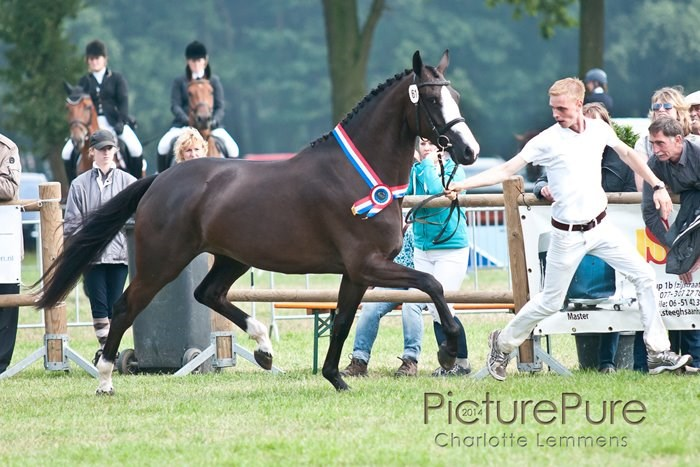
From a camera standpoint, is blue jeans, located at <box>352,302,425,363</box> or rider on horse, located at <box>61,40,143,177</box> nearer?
blue jeans, located at <box>352,302,425,363</box>

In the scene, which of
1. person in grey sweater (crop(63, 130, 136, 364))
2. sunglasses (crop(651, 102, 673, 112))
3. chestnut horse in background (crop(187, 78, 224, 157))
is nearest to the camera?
sunglasses (crop(651, 102, 673, 112))

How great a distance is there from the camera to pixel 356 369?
10.6m

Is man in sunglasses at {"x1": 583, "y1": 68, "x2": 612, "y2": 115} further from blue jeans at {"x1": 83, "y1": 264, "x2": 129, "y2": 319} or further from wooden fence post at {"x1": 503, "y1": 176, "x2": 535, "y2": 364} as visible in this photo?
blue jeans at {"x1": 83, "y1": 264, "x2": 129, "y2": 319}

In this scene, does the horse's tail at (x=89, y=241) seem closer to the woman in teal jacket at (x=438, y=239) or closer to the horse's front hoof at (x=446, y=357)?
the woman in teal jacket at (x=438, y=239)

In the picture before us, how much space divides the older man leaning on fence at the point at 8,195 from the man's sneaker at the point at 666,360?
215 inches

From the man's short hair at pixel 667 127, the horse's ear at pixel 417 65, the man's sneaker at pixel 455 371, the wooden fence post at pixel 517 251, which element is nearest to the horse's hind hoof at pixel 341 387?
the man's sneaker at pixel 455 371

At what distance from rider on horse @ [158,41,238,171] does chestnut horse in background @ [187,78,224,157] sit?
11 centimetres

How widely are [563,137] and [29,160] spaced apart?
32.5 meters

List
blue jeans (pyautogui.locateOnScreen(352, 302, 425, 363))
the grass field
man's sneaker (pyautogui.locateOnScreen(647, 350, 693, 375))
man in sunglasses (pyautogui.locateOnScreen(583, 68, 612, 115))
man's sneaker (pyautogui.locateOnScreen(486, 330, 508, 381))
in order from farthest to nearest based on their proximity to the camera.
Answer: man in sunglasses (pyautogui.locateOnScreen(583, 68, 612, 115)) → blue jeans (pyautogui.locateOnScreen(352, 302, 425, 363)) → man's sneaker (pyautogui.locateOnScreen(486, 330, 508, 381)) → man's sneaker (pyautogui.locateOnScreen(647, 350, 693, 375)) → the grass field

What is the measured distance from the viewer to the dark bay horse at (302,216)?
29.3 ft

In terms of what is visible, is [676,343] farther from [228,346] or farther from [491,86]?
[491,86]

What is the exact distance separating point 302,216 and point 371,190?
56 cm

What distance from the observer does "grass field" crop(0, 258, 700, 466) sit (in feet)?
22.5

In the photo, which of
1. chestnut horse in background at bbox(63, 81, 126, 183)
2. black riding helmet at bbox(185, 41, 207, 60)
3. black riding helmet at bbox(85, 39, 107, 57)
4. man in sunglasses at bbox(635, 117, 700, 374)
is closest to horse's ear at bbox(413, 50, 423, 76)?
man in sunglasses at bbox(635, 117, 700, 374)
